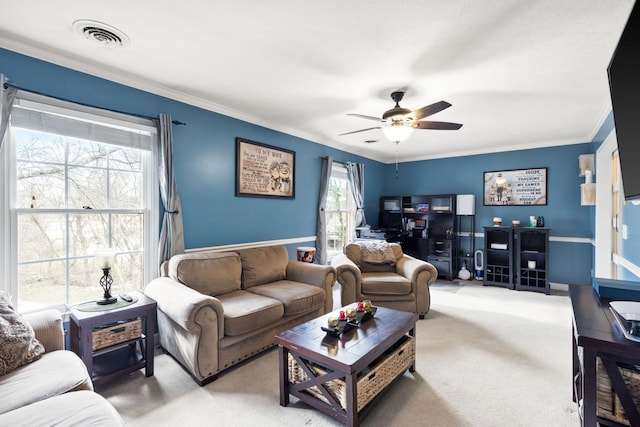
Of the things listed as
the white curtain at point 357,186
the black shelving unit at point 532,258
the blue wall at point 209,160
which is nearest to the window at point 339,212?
the white curtain at point 357,186

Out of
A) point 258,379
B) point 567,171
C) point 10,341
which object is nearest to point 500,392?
point 258,379

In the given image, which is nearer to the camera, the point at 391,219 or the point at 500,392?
the point at 500,392

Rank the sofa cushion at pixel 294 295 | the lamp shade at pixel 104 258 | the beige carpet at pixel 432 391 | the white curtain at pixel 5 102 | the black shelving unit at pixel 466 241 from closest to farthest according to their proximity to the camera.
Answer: the beige carpet at pixel 432 391
the white curtain at pixel 5 102
the lamp shade at pixel 104 258
the sofa cushion at pixel 294 295
the black shelving unit at pixel 466 241

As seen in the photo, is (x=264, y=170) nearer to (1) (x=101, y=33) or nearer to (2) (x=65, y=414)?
(1) (x=101, y=33)

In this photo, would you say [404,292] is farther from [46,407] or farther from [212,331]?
[46,407]

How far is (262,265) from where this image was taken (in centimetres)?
Answer: 337

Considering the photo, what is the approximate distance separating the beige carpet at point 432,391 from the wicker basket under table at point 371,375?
13 cm

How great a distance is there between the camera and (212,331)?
2227mm

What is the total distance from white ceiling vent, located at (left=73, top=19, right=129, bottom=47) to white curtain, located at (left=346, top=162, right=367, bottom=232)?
12.8 ft

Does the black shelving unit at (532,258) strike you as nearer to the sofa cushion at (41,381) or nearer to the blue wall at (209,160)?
the blue wall at (209,160)

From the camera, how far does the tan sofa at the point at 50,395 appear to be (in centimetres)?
119

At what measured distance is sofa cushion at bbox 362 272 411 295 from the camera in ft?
11.6

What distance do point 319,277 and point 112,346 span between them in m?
1.89

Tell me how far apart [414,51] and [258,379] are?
2757 millimetres
